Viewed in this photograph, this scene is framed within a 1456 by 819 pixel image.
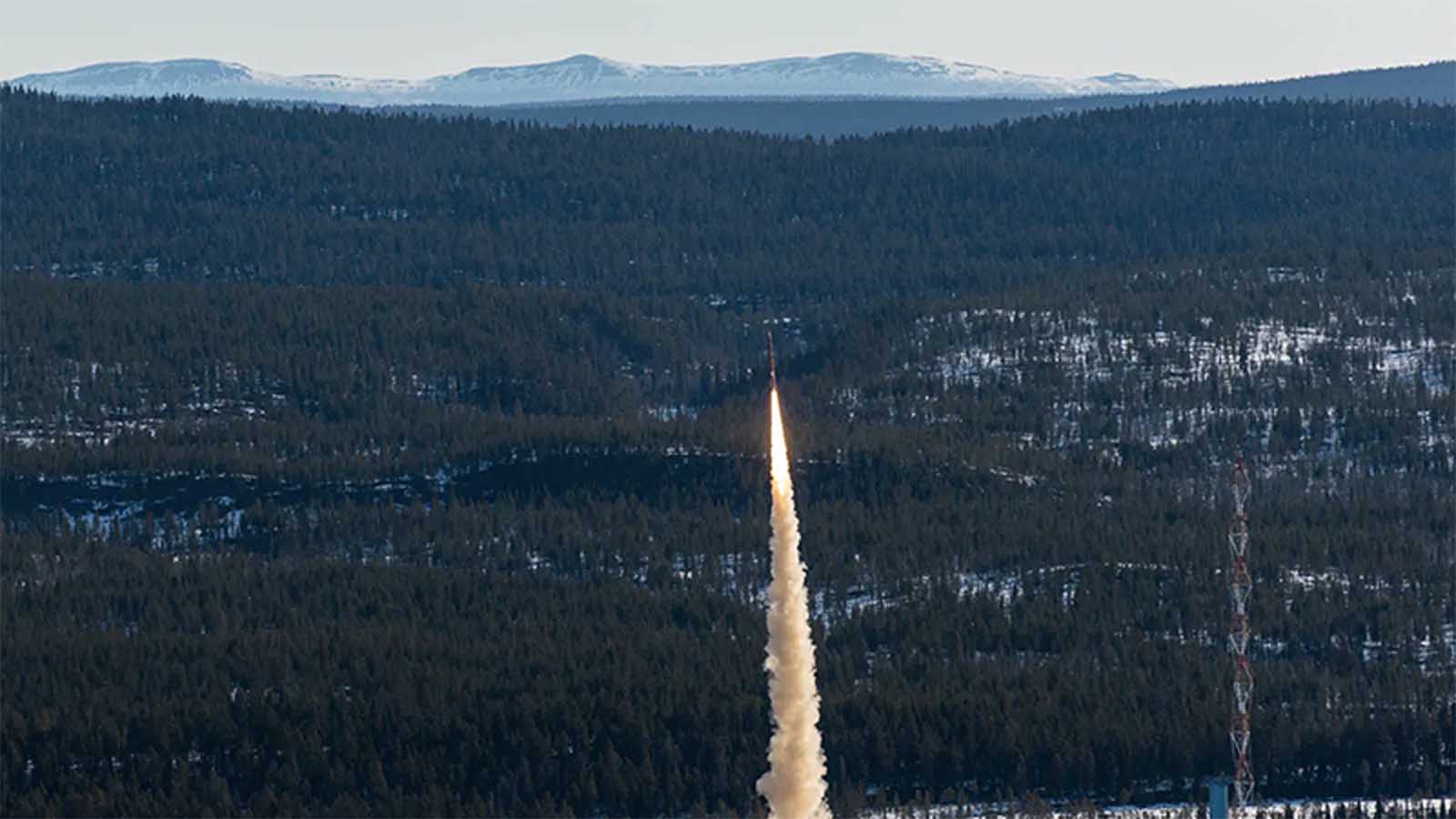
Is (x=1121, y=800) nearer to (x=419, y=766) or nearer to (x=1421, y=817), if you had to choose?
(x=1421, y=817)

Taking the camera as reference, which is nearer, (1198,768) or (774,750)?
(774,750)

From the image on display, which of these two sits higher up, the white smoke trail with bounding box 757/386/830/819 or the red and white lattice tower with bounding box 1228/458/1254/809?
the white smoke trail with bounding box 757/386/830/819

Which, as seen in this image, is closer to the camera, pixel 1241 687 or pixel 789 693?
pixel 789 693

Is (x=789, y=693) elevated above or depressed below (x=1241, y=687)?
above

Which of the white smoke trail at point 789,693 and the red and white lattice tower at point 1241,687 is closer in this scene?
the white smoke trail at point 789,693

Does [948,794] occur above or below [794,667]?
below

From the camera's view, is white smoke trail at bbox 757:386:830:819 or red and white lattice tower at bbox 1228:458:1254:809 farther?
red and white lattice tower at bbox 1228:458:1254:809

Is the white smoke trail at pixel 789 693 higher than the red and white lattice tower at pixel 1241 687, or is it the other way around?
the white smoke trail at pixel 789 693

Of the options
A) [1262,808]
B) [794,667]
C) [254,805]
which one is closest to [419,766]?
[254,805]
